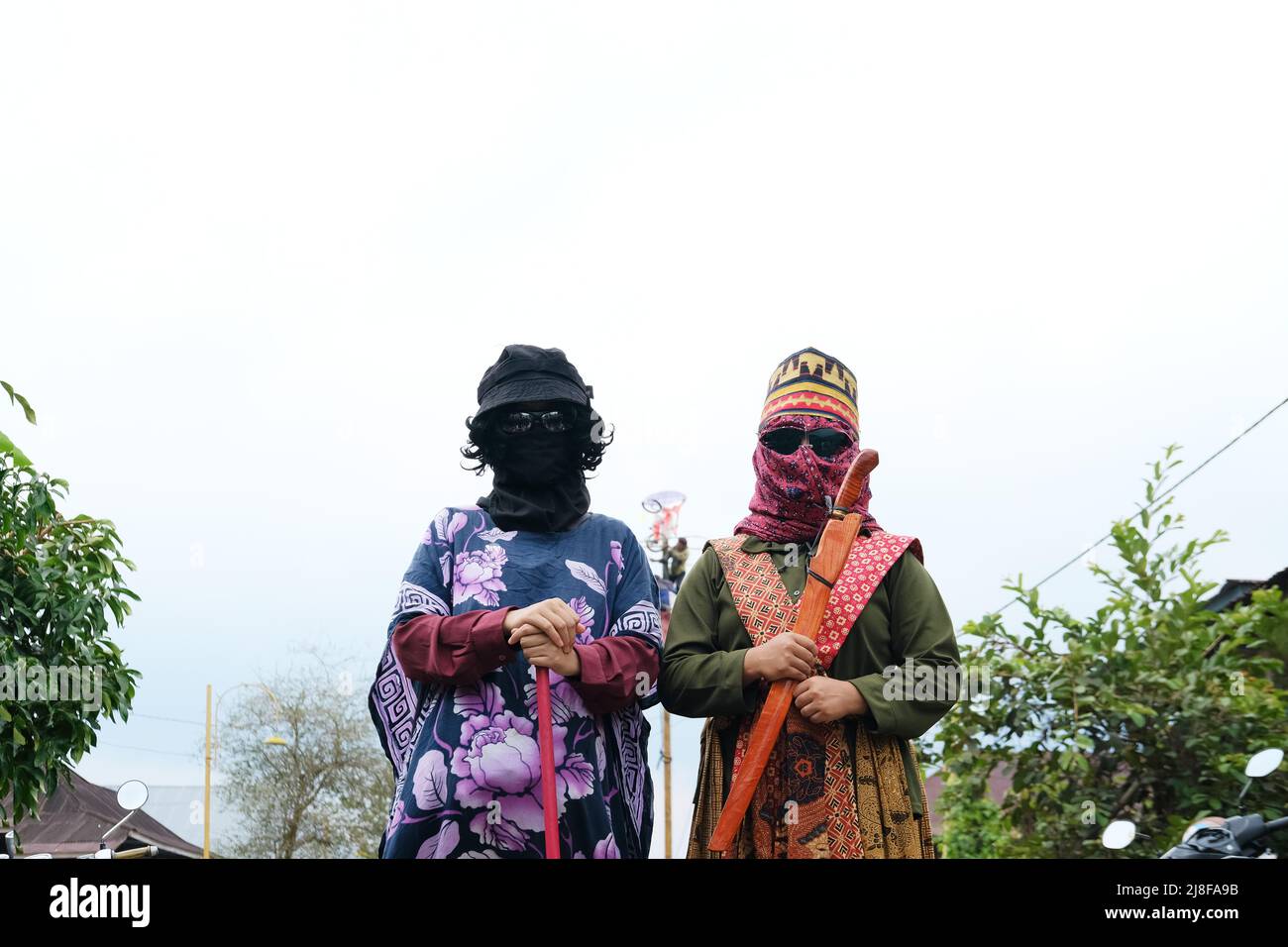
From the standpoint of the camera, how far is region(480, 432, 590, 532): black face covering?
11.0ft

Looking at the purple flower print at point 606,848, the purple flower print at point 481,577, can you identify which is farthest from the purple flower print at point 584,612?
the purple flower print at point 606,848

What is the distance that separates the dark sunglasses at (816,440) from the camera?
11.4 ft

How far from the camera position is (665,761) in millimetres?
12281

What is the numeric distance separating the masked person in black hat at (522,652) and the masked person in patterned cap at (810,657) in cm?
19

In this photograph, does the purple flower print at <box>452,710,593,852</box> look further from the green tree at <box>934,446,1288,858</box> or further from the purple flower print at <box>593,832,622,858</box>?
the green tree at <box>934,446,1288,858</box>

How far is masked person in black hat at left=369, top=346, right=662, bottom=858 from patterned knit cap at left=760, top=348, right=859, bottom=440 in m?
0.53

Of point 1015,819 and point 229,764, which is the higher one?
point 229,764

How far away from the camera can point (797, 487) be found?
345 cm

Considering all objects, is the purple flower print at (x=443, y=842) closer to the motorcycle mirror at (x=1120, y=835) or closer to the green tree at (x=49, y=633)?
the motorcycle mirror at (x=1120, y=835)

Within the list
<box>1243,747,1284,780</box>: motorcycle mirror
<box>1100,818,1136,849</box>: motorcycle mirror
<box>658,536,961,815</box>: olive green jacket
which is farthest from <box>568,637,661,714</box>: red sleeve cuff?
<box>1243,747,1284,780</box>: motorcycle mirror
